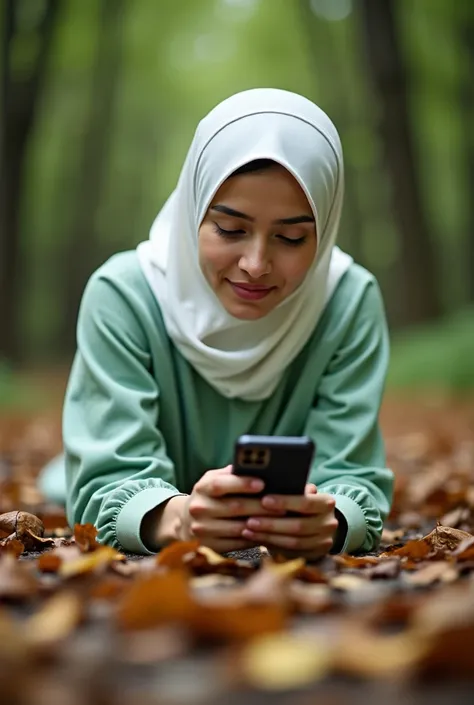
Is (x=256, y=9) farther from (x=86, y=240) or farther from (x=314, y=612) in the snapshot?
(x=314, y=612)

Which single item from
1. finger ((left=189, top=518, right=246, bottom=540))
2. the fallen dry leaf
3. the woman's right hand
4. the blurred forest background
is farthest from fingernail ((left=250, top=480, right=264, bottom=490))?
the blurred forest background

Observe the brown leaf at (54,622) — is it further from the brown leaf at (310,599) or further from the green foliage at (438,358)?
the green foliage at (438,358)

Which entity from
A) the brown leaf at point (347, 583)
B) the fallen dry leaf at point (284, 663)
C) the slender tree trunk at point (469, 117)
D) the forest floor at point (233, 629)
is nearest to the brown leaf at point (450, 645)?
the forest floor at point (233, 629)

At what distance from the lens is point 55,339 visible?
26484 millimetres

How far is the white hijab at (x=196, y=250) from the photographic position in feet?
8.58

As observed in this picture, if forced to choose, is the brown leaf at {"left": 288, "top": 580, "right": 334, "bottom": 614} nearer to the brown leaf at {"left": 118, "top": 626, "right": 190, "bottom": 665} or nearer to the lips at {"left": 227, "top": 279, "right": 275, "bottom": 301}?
the brown leaf at {"left": 118, "top": 626, "right": 190, "bottom": 665}

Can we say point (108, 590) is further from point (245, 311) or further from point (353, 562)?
point (245, 311)

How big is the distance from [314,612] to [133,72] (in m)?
18.2

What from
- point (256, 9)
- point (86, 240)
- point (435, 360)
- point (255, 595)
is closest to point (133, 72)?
point (256, 9)

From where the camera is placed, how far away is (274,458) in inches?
81.7

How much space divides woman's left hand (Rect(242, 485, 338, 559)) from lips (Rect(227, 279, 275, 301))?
661 millimetres

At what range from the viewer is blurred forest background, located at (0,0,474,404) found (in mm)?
11000

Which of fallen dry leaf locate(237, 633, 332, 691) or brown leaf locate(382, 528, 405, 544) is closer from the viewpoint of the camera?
fallen dry leaf locate(237, 633, 332, 691)

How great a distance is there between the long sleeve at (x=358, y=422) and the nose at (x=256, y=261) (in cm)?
55
